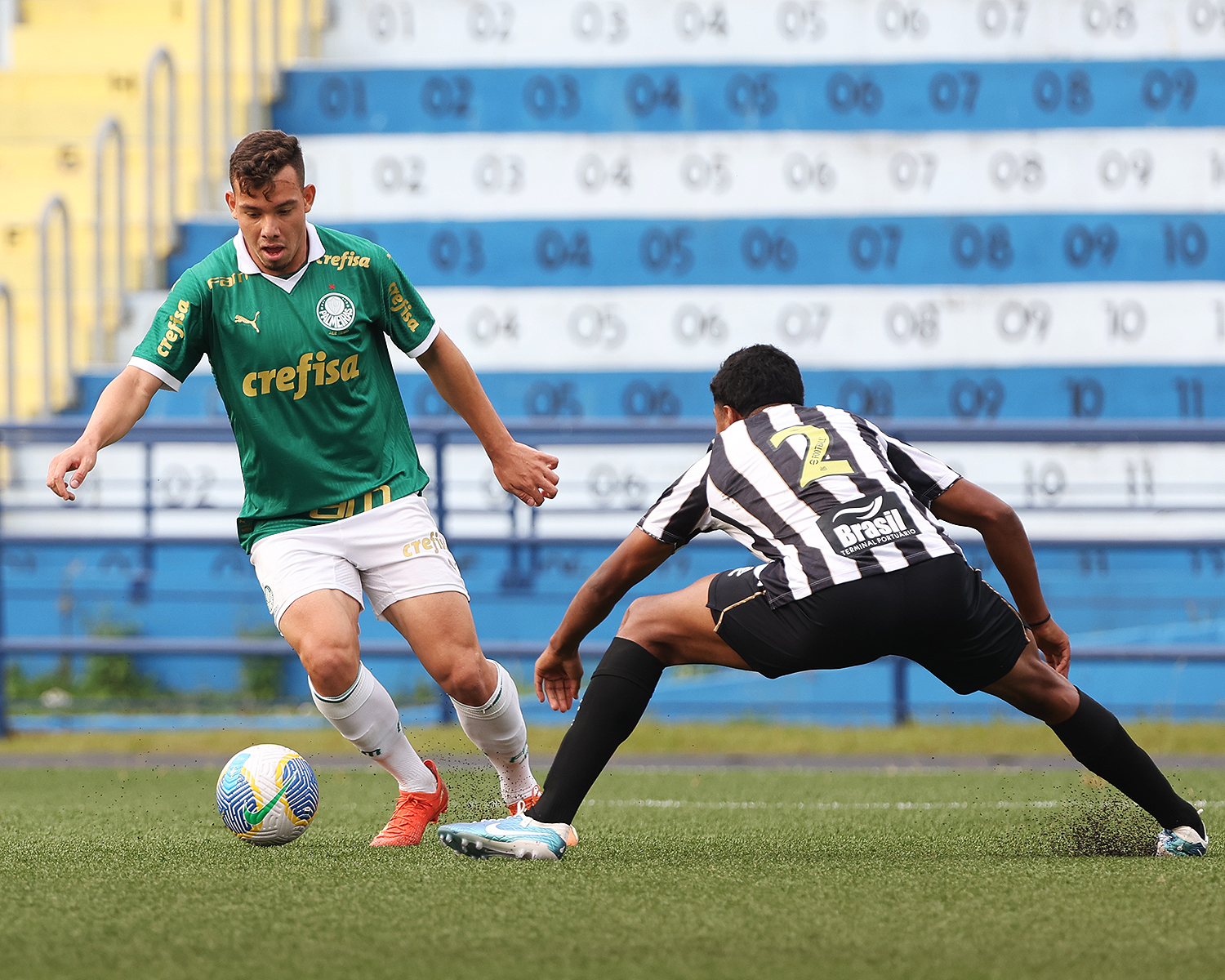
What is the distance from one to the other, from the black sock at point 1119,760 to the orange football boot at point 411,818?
4.97 ft

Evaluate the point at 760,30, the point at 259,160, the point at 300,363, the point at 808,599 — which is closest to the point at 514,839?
the point at 808,599

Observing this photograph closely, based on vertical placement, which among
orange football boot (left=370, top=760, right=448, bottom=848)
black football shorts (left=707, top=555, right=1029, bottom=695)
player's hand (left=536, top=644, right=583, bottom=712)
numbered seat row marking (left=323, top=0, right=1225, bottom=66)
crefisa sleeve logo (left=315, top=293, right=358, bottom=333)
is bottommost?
orange football boot (left=370, top=760, right=448, bottom=848)

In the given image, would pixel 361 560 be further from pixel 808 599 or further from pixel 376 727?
pixel 808 599

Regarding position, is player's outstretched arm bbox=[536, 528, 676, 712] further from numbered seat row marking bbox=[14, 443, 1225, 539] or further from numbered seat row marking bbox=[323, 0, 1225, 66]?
numbered seat row marking bbox=[323, 0, 1225, 66]

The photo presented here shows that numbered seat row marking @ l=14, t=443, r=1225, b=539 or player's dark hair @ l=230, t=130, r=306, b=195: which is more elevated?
player's dark hair @ l=230, t=130, r=306, b=195

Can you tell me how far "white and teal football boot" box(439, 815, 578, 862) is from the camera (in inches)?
Answer: 135

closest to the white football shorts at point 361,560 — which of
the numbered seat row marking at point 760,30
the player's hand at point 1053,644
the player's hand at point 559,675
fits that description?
the player's hand at point 559,675

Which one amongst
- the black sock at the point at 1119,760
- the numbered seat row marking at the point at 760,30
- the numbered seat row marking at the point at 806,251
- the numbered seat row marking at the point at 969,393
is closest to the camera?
the black sock at the point at 1119,760

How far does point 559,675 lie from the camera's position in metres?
3.56

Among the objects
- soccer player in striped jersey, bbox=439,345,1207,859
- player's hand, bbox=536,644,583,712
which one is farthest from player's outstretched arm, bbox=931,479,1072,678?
player's hand, bbox=536,644,583,712

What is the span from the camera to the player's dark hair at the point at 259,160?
3662 millimetres

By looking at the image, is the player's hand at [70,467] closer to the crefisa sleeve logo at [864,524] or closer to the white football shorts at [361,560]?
the white football shorts at [361,560]

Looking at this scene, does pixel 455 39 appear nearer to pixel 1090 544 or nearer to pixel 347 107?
pixel 347 107

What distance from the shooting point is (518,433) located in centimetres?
743
